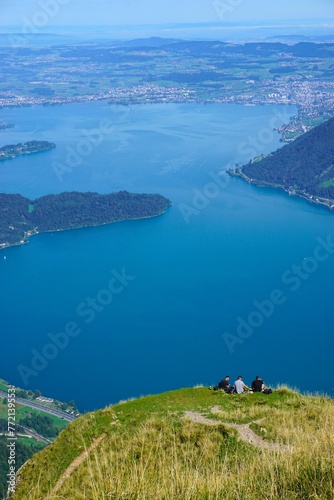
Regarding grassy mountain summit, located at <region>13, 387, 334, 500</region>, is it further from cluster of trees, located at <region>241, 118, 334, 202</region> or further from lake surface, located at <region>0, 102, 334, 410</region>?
cluster of trees, located at <region>241, 118, 334, 202</region>

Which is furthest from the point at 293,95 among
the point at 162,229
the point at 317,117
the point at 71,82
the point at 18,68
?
the point at 18,68

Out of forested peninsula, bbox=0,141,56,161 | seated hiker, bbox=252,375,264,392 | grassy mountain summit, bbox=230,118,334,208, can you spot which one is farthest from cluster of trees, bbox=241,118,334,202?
seated hiker, bbox=252,375,264,392

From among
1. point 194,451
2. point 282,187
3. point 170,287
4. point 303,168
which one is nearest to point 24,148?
point 282,187

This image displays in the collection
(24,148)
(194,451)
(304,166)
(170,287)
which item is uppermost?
(24,148)

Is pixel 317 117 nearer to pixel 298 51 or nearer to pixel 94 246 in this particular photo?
pixel 94 246

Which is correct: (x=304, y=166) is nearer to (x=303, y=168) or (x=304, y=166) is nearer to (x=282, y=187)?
(x=303, y=168)
